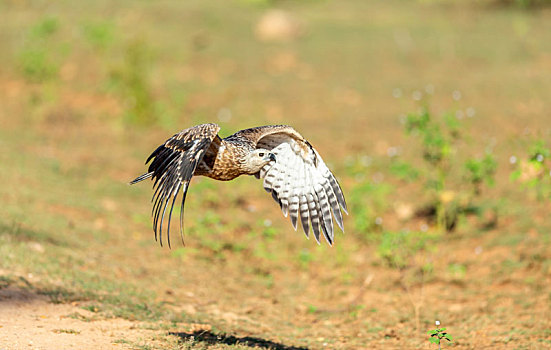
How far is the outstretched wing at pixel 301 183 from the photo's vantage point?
6.32 metres

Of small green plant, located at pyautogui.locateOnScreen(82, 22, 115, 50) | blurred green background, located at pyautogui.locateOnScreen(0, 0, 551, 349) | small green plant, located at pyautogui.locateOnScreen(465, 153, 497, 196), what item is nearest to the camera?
blurred green background, located at pyautogui.locateOnScreen(0, 0, 551, 349)

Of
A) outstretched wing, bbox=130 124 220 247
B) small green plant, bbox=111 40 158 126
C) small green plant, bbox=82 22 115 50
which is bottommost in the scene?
outstretched wing, bbox=130 124 220 247

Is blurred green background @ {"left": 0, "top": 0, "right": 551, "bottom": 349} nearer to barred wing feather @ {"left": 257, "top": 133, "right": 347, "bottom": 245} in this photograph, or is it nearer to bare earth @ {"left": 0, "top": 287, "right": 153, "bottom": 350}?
bare earth @ {"left": 0, "top": 287, "right": 153, "bottom": 350}

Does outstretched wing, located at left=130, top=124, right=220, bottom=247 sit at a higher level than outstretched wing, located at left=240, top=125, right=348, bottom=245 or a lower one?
lower

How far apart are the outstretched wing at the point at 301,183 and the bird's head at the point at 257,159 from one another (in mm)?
315

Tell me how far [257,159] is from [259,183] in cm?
527

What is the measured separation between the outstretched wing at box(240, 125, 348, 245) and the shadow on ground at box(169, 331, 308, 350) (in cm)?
106

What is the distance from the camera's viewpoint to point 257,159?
19.5 ft

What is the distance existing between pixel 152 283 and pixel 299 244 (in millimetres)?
2483

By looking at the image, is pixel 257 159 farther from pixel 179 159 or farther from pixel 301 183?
pixel 179 159

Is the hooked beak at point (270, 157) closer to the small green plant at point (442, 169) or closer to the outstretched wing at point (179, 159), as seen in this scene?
the outstretched wing at point (179, 159)

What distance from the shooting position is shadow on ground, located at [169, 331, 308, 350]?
5.73 metres

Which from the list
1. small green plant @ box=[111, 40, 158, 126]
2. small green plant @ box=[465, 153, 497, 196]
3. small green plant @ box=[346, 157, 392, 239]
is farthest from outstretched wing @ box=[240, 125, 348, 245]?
small green plant @ box=[111, 40, 158, 126]

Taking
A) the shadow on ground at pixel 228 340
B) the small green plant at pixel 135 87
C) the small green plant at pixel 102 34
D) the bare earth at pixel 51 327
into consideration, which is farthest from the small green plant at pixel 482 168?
the small green plant at pixel 102 34
